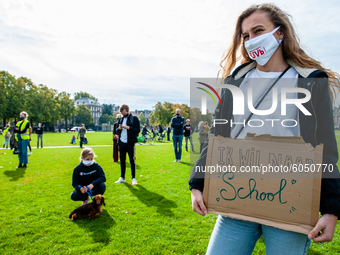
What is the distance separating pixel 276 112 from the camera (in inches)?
54.1

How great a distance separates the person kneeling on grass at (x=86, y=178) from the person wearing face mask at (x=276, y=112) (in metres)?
3.82

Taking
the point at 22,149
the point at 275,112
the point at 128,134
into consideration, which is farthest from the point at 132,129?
the point at 22,149

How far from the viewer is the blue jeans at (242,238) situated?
4.14 feet

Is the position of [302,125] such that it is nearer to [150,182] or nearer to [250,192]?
[250,192]

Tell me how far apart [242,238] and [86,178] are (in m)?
4.16

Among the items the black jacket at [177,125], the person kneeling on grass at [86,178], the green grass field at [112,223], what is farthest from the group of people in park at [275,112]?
the black jacket at [177,125]

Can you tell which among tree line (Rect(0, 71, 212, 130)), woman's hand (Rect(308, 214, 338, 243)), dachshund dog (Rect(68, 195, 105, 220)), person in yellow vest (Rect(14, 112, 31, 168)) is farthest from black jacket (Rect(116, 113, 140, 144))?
tree line (Rect(0, 71, 212, 130))

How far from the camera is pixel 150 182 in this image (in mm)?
6754

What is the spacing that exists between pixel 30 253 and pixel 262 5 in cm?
405

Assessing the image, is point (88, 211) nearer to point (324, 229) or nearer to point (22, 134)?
point (324, 229)

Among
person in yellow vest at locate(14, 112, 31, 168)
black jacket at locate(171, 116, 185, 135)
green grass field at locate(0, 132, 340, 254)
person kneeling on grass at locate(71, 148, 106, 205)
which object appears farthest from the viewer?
black jacket at locate(171, 116, 185, 135)

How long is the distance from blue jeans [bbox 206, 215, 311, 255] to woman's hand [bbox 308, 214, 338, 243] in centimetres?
15

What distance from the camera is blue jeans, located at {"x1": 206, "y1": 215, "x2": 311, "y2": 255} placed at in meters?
1.26

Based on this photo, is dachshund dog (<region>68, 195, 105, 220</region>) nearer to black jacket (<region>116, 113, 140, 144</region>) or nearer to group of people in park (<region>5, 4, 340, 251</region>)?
black jacket (<region>116, 113, 140, 144</region>)
